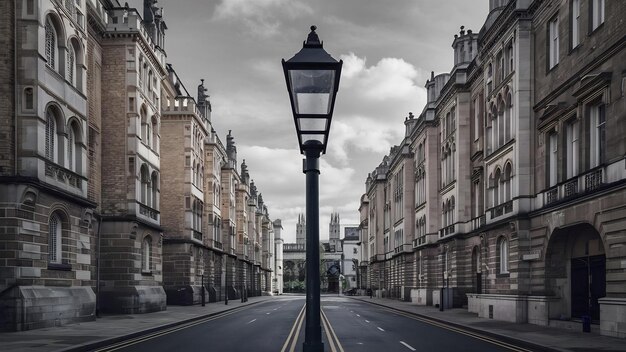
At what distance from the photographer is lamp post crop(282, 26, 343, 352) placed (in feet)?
23.7

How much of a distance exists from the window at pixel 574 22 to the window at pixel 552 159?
4477 millimetres

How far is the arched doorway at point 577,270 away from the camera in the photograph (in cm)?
2686

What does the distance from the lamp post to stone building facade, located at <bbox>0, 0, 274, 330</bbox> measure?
1967 centimetres

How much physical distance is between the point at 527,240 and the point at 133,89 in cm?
2353

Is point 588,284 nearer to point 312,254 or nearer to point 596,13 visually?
point 596,13

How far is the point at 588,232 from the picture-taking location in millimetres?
27797

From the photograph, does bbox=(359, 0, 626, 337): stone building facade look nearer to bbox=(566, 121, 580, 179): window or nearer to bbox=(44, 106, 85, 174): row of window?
bbox=(566, 121, 580, 179): window

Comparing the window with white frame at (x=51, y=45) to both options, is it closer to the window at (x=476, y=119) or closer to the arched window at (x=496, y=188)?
the arched window at (x=496, y=188)

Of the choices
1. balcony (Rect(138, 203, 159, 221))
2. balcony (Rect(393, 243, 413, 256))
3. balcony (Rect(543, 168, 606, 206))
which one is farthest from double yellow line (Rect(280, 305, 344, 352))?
balcony (Rect(393, 243, 413, 256))

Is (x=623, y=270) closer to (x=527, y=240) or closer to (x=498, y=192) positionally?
(x=527, y=240)

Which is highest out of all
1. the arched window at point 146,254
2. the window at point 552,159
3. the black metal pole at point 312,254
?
the window at point 552,159

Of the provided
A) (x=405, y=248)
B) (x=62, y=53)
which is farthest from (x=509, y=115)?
(x=405, y=248)

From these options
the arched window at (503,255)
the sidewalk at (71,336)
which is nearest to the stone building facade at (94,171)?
the sidewalk at (71,336)

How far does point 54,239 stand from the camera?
28750mm
